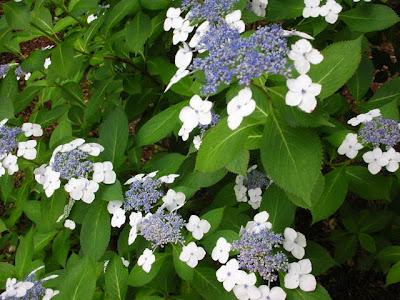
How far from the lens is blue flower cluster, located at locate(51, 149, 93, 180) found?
6.38ft

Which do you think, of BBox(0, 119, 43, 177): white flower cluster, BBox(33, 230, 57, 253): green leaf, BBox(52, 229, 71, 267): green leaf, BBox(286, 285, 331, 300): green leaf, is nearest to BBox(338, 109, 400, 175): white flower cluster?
BBox(286, 285, 331, 300): green leaf

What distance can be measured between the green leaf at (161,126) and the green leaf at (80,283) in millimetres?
630

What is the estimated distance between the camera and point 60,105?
2938mm

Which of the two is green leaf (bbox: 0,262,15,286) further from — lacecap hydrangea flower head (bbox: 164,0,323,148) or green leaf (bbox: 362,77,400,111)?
green leaf (bbox: 362,77,400,111)

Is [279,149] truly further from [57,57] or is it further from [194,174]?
[57,57]

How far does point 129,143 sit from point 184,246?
770 millimetres

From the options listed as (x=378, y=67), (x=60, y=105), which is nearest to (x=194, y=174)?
(x=60, y=105)

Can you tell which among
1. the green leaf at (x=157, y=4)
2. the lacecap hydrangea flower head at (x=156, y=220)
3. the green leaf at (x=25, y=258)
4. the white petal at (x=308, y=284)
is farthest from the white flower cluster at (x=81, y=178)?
the white petal at (x=308, y=284)

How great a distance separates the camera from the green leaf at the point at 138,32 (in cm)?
228

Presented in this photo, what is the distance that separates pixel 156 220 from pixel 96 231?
0.38 metres

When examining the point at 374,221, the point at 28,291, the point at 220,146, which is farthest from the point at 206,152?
the point at 374,221

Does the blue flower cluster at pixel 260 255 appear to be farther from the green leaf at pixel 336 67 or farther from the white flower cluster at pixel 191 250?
the green leaf at pixel 336 67

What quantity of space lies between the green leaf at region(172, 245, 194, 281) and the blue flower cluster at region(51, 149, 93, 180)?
0.45 metres

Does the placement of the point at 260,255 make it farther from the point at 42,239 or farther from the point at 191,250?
the point at 42,239
